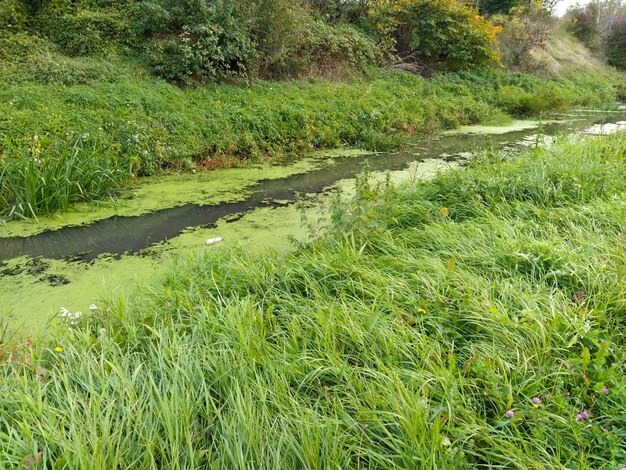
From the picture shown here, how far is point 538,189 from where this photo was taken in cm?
396

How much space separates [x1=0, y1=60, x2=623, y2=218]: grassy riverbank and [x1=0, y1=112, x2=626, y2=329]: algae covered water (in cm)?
35

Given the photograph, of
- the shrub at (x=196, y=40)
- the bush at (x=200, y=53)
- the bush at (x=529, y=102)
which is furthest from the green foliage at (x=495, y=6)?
the bush at (x=200, y=53)

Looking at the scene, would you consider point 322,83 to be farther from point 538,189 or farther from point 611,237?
point 611,237

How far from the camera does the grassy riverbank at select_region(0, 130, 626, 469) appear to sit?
151 centimetres

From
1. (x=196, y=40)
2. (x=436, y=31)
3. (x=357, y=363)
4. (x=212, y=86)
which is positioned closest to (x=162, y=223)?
(x=357, y=363)

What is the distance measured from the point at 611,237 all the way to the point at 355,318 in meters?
1.96

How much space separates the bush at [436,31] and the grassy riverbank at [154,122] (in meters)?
2.59

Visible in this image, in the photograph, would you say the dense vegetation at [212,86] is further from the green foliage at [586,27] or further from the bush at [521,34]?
the green foliage at [586,27]

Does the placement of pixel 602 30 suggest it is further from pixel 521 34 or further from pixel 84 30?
pixel 84 30

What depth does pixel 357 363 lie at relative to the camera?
6.42 ft

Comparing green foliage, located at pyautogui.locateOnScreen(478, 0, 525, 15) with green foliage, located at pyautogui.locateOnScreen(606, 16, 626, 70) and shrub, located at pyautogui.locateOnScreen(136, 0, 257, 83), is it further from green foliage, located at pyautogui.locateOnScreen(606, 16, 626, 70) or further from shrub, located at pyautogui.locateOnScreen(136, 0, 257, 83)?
shrub, located at pyautogui.locateOnScreen(136, 0, 257, 83)

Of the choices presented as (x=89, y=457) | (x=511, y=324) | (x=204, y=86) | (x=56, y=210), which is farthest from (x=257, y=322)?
(x=204, y=86)

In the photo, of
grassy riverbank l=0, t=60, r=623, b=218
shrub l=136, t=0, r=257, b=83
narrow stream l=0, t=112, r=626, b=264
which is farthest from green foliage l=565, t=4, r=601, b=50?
shrub l=136, t=0, r=257, b=83

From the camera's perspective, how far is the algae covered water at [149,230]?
3.23m
